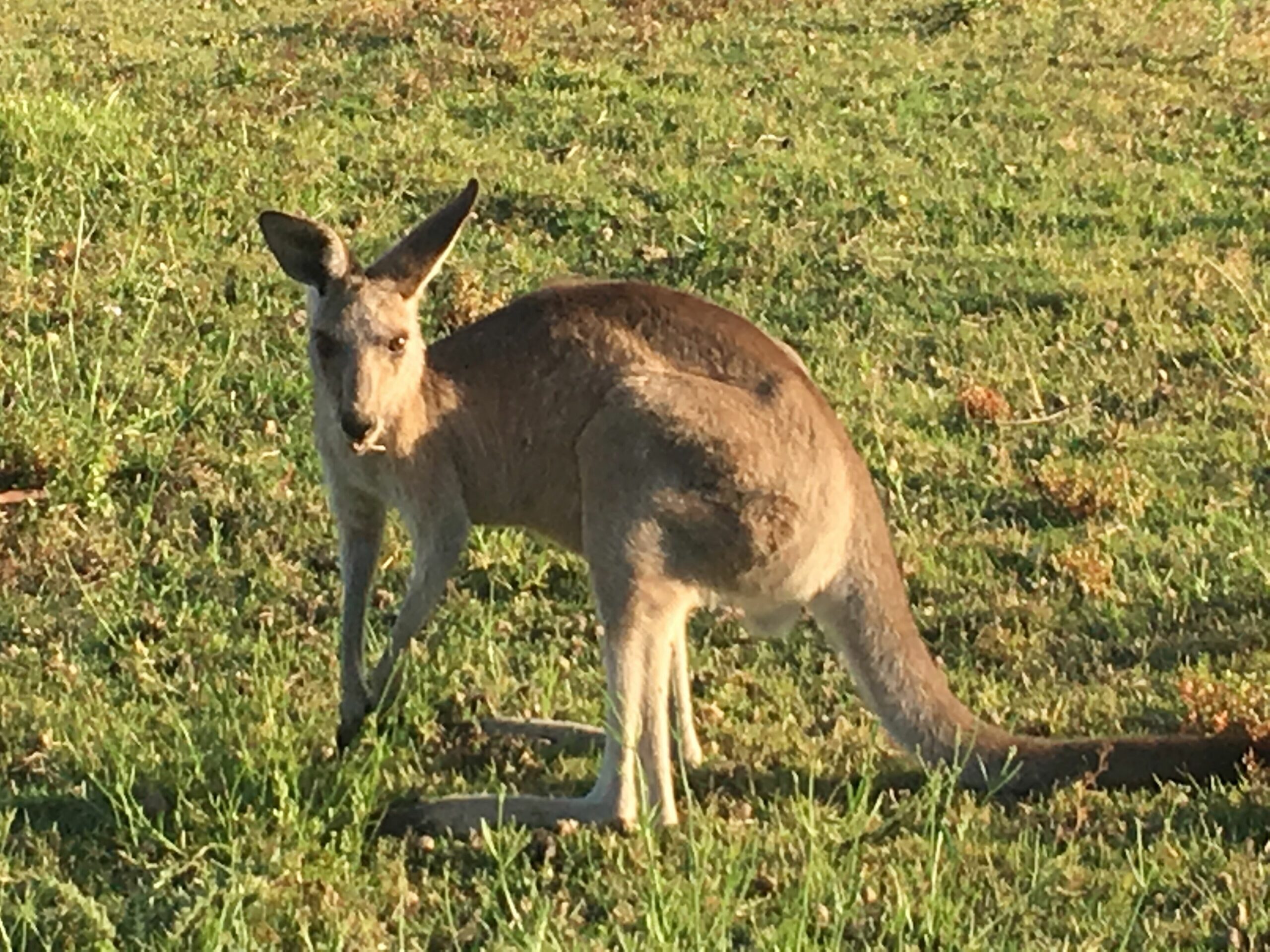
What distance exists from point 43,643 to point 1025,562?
8.99 feet

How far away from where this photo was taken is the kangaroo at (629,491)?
3.80m

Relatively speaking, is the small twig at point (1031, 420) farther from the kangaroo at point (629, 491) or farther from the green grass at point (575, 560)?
the kangaroo at point (629, 491)

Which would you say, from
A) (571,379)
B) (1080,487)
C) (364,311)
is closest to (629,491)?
(571,379)

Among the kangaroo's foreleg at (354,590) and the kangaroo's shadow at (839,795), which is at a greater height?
the kangaroo's foreleg at (354,590)

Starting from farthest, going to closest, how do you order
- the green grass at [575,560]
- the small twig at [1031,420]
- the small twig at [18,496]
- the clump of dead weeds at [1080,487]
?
the small twig at [1031,420]
the clump of dead weeds at [1080,487]
the small twig at [18,496]
the green grass at [575,560]

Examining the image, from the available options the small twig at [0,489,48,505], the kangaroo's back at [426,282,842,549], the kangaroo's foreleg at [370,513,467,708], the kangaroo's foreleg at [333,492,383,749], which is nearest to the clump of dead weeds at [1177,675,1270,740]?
the kangaroo's back at [426,282,842,549]

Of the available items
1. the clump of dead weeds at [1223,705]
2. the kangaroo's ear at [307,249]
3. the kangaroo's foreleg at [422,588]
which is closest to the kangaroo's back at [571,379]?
the kangaroo's foreleg at [422,588]

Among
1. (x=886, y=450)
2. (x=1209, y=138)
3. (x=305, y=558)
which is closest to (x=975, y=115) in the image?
(x=1209, y=138)

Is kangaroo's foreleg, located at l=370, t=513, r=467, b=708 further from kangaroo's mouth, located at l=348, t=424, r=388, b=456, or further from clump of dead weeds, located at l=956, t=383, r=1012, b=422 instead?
clump of dead weeds, located at l=956, t=383, r=1012, b=422

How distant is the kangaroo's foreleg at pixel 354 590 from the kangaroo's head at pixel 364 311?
223 millimetres

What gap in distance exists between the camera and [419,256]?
4.22 m

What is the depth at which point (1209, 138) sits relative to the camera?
948cm

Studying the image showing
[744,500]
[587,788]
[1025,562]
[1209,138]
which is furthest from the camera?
[1209,138]

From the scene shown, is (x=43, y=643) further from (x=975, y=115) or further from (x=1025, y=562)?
(x=975, y=115)
